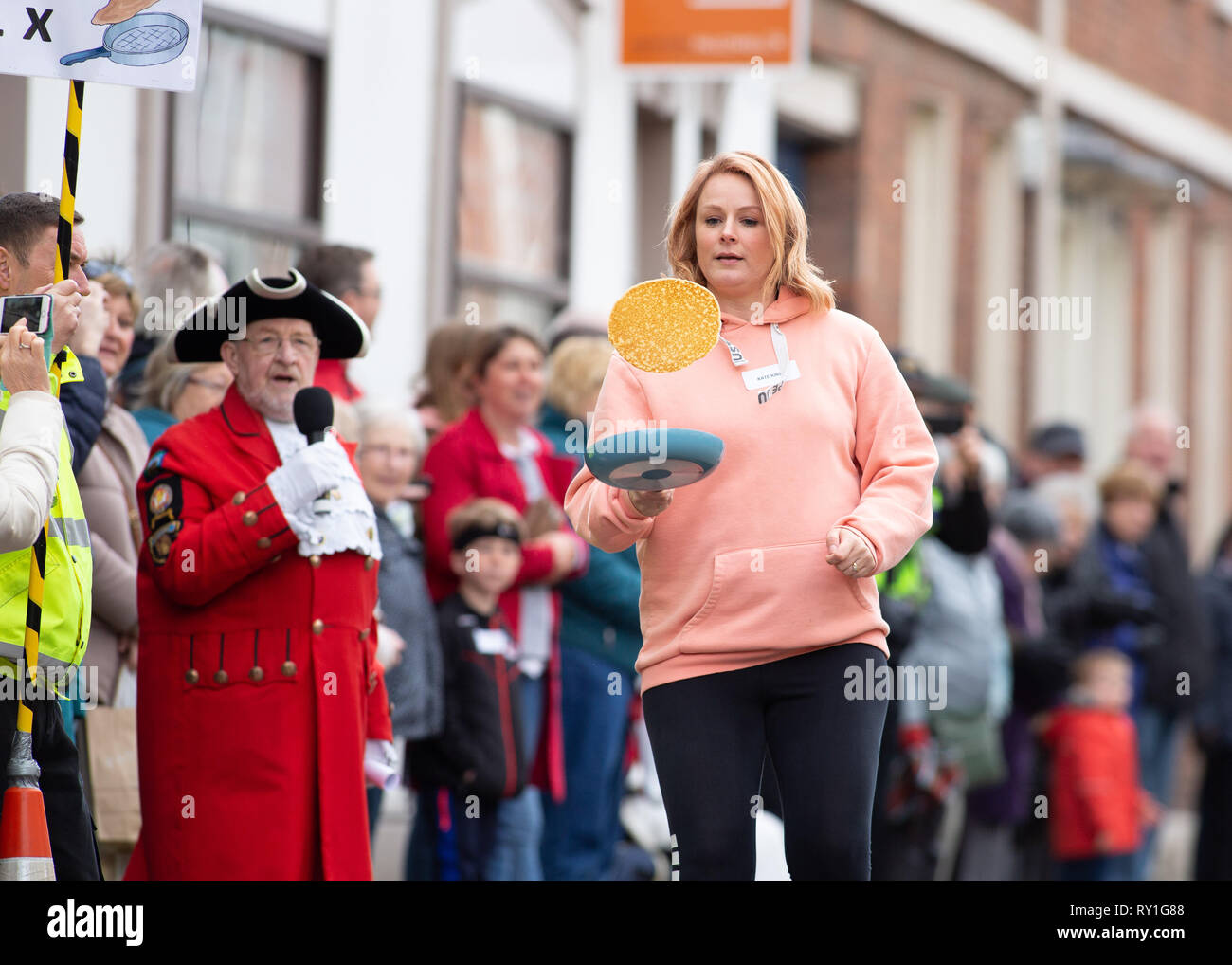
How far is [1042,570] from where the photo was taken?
438 inches

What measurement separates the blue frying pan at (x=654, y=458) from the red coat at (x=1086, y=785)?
6640mm

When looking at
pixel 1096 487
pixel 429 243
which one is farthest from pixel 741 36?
pixel 1096 487

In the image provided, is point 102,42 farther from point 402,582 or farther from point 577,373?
point 577,373

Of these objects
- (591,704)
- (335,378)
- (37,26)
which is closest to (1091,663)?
(591,704)

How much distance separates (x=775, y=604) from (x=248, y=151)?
651 centimetres

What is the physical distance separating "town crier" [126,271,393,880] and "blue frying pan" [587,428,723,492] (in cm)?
105

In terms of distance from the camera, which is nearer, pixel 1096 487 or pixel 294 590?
pixel 294 590

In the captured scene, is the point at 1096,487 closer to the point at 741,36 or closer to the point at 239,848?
the point at 741,36

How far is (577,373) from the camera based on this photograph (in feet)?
27.7

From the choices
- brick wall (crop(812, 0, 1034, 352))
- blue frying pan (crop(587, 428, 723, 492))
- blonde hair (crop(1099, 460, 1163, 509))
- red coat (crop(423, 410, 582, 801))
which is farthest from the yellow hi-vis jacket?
brick wall (crop(812, 0, 1034, 352))

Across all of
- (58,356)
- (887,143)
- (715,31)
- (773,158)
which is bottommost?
(58,356)

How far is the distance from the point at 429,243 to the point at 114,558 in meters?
6.02

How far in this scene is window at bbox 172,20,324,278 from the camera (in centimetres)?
1013

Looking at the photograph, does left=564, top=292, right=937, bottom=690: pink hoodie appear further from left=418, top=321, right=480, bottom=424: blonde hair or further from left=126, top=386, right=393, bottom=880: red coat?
left=418, top=321, right=480, bottom=424: blonde hair
